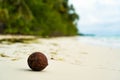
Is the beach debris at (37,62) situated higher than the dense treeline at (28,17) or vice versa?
the dense treeline at (28,17)

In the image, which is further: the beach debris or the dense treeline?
the dense treeline

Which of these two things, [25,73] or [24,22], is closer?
[25,73]

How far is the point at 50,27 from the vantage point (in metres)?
36.4

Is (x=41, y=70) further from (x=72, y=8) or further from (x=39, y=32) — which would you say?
(x=72, y=8)

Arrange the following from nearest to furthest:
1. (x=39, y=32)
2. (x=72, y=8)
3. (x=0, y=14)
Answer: (x=0, y=14) < (x=39, y=32) < (x=72, y=8)

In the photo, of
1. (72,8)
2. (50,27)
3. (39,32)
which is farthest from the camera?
(72,8)

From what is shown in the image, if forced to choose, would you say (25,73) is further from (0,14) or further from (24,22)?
(24,22)

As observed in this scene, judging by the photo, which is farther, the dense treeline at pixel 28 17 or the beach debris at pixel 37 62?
the dense treeline at pixel 28 17

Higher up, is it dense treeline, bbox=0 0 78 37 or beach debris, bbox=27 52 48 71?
Result: dense treeline, bbox=0 0 78 37

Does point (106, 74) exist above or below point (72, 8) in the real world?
below

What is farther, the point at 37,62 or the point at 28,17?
the point at 28,17

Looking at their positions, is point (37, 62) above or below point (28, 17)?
below

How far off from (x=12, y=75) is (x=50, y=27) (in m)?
31.8

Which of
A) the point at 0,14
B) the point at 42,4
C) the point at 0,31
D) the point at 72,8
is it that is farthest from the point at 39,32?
the point at 72,8
